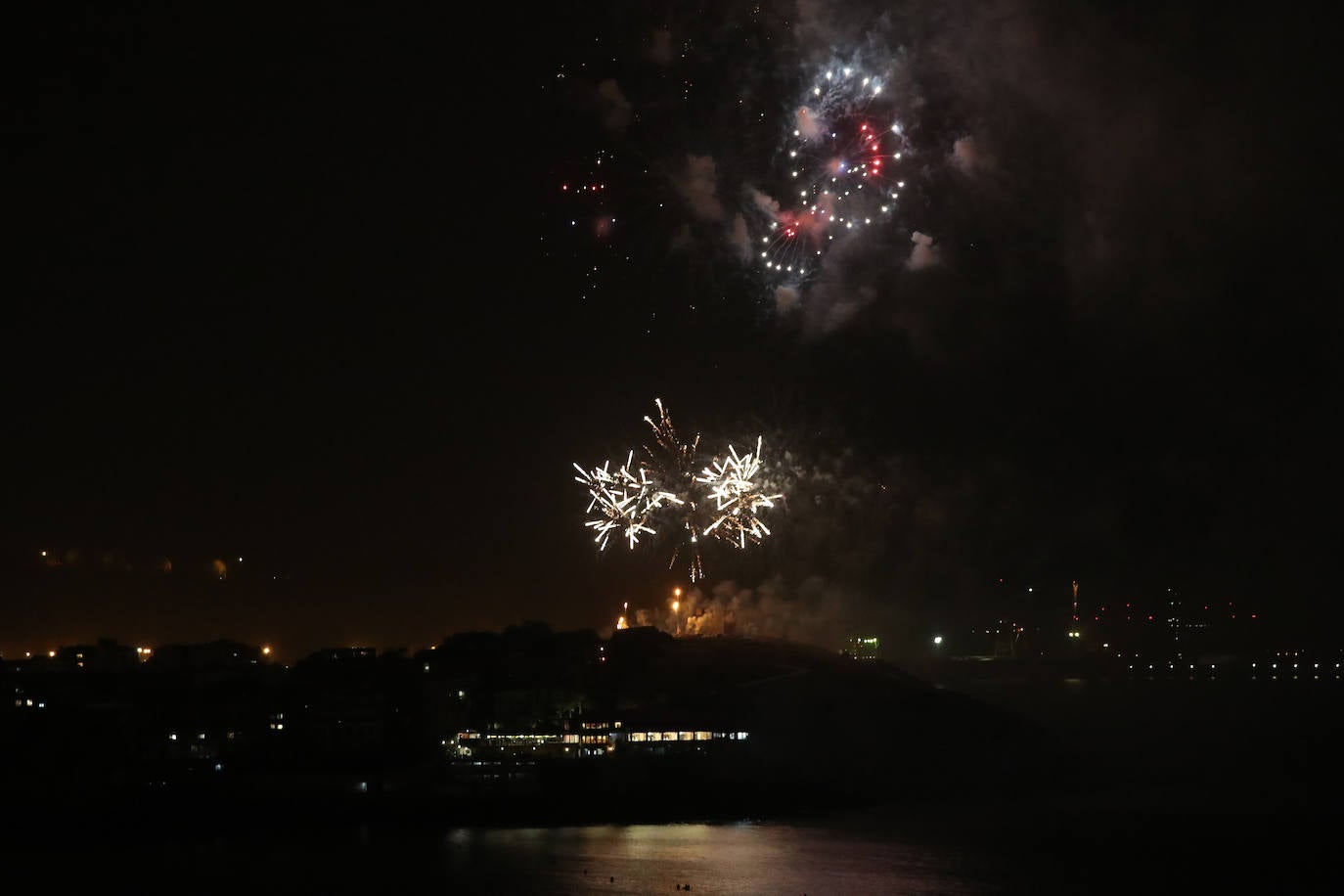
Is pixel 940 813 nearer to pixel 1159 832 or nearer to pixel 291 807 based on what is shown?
pixel 1159 832

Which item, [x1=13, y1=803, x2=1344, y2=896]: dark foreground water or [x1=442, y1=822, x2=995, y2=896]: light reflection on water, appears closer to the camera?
[x1=442, y1=822, x2=995, y2=896]: light reflection on water

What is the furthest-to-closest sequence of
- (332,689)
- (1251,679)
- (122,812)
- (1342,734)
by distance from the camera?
(1251,679)
(1342,734)
(332,689)
(122,812)

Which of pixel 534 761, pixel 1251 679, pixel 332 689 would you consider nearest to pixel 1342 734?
pixel 1251 679

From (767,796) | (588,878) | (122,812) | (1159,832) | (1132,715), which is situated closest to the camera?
(588,878)

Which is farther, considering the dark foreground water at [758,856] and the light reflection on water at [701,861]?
the dark foreground water at [758,856]

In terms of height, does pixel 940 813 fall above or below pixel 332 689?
below

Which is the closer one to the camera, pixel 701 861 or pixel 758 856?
pixel 701 861

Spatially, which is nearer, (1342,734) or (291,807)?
(291,807)
